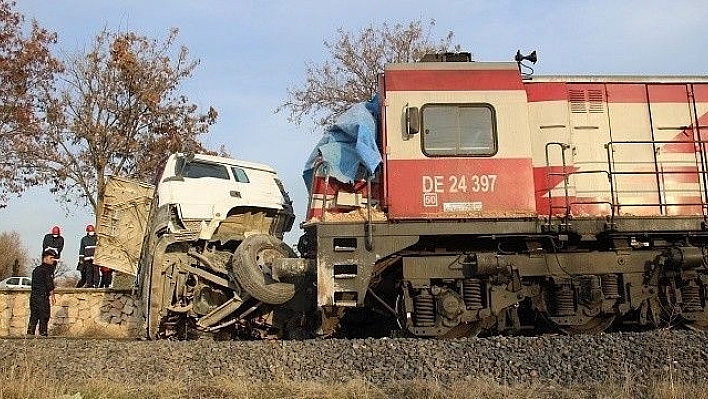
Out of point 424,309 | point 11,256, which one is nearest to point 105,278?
Answer: point 424,309

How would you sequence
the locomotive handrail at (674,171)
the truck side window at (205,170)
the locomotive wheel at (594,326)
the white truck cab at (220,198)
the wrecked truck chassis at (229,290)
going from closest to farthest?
the locomotive wheel at (594,326)
the locomotive handrail at (674,171)
the wrecked truck chassis at (229,290)
the white truck cab at (220,198)
the truck side window at (205,170)

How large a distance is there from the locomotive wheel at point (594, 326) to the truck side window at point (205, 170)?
583 cm

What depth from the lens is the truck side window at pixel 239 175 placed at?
427 inches

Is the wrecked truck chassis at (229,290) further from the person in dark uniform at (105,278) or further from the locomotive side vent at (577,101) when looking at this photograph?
the person in dark uniform at (105,278)

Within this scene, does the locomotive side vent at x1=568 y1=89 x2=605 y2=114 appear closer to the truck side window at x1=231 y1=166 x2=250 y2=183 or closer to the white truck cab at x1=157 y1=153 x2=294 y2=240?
the white truck cab at x1=157 y1=153 x2=294 y2=240

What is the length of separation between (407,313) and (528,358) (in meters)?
1.98

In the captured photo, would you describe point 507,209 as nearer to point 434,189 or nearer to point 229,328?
point 434,189

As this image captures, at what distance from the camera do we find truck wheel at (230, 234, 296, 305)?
8.97m

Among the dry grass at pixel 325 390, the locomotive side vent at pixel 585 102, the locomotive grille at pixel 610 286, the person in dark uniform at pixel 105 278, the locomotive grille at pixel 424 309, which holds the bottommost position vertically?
the dry grass at pixel 325 390

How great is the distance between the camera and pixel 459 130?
873 centimetres

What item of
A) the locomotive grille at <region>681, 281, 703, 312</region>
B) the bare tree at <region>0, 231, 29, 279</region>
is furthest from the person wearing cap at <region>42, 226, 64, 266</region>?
the bare tree at <region>0, 231, 29, 279</region>

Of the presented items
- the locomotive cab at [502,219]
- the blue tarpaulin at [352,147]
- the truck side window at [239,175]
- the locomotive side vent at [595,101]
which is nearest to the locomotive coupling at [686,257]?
the locomotive cab at [502,219]

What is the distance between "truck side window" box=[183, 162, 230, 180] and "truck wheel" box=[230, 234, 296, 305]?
1.81 m

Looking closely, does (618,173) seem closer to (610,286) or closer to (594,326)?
(610,286)
